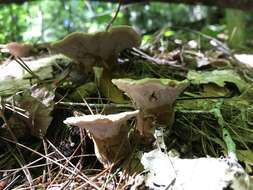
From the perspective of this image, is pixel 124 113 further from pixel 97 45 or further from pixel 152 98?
pixel 97 45

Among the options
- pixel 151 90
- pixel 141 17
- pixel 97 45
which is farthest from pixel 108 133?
pixel 141 17

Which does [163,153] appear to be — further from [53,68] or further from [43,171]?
[53,68]

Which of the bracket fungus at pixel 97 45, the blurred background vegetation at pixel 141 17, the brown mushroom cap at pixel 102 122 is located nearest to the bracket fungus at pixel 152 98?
the brown mushroom cap at pixel 102 122

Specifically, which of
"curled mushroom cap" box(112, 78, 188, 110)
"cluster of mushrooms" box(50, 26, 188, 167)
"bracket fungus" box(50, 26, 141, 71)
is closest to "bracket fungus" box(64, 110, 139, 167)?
"cluster of mushrooms" box(50, 26, 188, 167)

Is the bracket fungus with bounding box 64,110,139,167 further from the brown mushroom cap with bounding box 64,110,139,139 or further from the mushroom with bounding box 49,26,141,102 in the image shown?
the mushroom with bounding box 49,26,141,102

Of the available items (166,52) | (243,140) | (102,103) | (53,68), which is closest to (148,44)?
(166,52)

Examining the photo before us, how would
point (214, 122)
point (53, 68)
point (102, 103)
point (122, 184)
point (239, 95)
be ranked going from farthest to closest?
point (53, 68)
point (239, 95)
point (102, 103)
point (214, 122)
point (122, 184)
